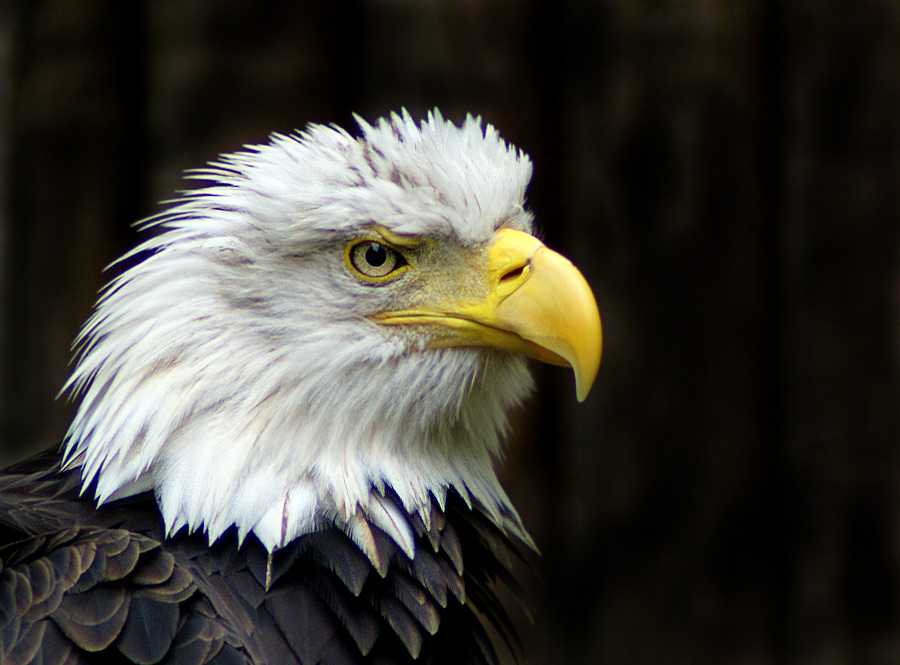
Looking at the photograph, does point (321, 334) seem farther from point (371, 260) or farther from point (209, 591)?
point (209, 591)

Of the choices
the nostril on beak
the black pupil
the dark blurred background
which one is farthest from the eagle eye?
the dark blurred background

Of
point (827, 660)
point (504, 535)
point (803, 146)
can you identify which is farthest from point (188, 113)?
→ point (827, 660)

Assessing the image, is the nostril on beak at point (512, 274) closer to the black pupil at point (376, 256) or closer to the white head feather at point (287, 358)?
the white head feather at point (287, 358)

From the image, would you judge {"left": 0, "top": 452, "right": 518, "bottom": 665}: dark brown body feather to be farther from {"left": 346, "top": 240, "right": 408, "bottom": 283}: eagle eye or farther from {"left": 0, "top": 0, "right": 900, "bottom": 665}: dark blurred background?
{"left": 0, "top": 0, "right": 900, "bottom": 665}: dark blurred background

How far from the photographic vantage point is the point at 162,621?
44.3 inches

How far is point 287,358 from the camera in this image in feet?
4.35

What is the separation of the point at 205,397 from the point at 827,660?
1871 mm

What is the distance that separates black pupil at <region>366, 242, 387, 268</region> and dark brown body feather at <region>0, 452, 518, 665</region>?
0.36 metres

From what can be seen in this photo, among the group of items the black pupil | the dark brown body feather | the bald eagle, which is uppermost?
the black pupil

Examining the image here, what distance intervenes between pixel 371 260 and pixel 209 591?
533 millimetres

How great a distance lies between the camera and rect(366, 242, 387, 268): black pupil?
1356 millimetres

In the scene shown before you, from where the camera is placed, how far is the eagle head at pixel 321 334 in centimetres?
130

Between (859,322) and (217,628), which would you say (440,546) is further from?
(859,322)

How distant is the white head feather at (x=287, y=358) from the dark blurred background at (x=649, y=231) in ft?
3.04
